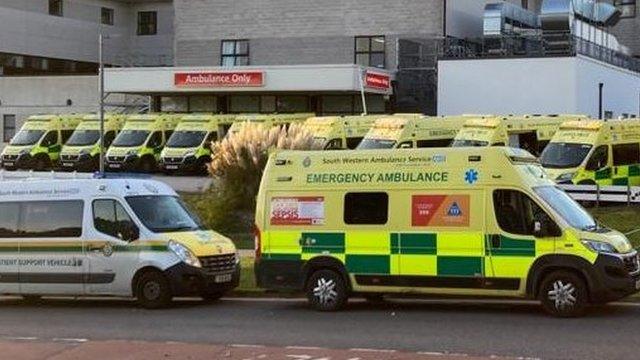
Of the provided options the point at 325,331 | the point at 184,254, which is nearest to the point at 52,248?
the point at 184,254

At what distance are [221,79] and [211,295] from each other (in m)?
33.5

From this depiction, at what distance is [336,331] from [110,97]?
147 ft

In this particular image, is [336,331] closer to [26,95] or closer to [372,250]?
[372,250]

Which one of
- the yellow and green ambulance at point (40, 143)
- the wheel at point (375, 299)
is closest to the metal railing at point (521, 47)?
the yellow and green ambulance at point (40, 143)

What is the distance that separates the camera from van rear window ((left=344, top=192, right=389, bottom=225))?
14742 millimetres

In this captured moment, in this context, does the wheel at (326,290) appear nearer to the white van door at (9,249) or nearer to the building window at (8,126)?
the white van door at (9,249)

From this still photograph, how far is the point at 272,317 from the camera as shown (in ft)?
47.7

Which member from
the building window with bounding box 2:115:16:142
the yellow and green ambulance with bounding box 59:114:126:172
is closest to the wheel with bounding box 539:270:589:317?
the yellow and green ambulance with bounding box 59:114:126:172

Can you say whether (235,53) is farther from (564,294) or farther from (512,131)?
(564,294)

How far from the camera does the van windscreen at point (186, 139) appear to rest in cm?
4150

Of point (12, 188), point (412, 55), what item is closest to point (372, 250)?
point (12, 188)

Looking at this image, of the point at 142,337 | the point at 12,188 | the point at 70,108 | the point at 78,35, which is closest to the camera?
the point at 142,337

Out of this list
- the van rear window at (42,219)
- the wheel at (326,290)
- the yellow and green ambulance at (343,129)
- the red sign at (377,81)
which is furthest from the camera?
the red sign at (377,81)

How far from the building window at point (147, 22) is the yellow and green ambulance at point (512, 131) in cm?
4051
